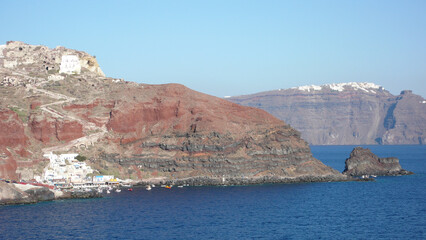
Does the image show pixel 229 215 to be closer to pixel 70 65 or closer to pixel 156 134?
pixel 156 134

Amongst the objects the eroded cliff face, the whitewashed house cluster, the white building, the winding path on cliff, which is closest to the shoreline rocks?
the whitewashed house cluster

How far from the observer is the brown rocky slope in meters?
150

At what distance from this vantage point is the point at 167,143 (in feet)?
507

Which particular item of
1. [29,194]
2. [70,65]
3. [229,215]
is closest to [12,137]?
[29,194]

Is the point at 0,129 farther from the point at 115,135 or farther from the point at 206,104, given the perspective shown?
the point at 206,104

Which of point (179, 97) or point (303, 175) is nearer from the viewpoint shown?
point (303, 175)

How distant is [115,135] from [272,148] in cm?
3948

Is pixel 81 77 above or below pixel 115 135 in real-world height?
above

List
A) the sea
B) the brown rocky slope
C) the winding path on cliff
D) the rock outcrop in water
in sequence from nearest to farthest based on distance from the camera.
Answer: the sea < the brown rocky slope < the winding path on cliff < the rock outcrop in water

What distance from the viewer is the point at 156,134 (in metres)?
159

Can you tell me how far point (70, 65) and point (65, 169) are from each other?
169 feet

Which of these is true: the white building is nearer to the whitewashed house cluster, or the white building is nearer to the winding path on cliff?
the winding path on cliff

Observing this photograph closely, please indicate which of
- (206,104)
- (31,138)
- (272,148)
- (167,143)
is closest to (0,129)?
(31,138)

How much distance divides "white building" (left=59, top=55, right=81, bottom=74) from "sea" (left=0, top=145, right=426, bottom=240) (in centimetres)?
6061
